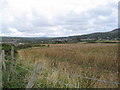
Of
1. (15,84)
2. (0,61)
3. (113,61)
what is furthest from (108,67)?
(0,61)

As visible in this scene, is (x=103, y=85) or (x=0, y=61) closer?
(x=103, y=85)

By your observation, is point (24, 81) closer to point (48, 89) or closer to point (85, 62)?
point (48, 89)

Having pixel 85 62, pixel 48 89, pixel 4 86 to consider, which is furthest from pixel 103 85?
pixel 85 62

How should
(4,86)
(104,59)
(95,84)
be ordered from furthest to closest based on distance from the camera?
1. (104,59)
2. (4,86)
3. (95,84)

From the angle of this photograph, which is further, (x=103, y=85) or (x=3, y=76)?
(x=3, y=76)

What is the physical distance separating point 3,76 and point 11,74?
366 millimetres

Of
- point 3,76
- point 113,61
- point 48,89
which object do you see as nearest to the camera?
point 48,89

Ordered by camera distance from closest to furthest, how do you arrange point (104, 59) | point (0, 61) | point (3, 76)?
point (3, 76), point (0, 61), point (104, 59)

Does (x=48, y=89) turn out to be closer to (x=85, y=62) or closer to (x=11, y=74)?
(x=11, y=74)

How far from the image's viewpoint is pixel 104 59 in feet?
30.3

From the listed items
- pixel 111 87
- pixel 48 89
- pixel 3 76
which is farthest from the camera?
pixel 3 76

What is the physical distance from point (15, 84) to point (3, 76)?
1.43 metres

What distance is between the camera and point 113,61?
8531mm

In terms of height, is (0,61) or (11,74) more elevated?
(0,61)
